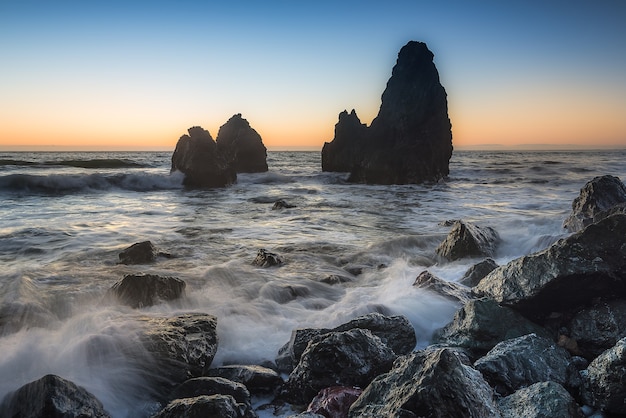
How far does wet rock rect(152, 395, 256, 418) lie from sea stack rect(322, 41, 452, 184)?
30.2 metres

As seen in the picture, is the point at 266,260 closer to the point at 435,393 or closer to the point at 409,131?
the point at 435,393

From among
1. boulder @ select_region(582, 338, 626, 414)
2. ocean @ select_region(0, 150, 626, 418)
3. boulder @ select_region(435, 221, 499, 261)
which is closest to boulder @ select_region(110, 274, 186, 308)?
ocean @ select_region(0, 150, 626, 418)

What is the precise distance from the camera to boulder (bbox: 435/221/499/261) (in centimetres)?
800

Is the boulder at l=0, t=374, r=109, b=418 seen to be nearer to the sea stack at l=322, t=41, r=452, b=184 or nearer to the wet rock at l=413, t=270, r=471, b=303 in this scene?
the wet rock at l=413, t=270, r=471, b=303

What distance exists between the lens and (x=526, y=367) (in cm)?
312

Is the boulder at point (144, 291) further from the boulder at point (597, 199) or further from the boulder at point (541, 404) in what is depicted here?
the boulder at point (597, 199)

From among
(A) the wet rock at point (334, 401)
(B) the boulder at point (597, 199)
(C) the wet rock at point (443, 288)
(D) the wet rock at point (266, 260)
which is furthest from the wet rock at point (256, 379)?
(B) the boulder at point (597, 199)

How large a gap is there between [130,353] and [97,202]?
17.2 m

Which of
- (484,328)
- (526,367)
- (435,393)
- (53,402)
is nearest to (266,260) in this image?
(484,328)

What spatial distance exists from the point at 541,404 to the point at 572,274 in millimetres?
1916

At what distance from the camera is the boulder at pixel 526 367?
3.06m

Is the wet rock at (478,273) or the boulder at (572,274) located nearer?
the boulder at (572,274)

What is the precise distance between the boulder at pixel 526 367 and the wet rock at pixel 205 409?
1724mm

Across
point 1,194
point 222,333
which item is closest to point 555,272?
point 222,333
